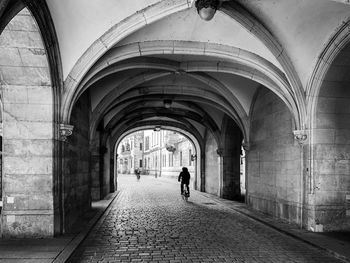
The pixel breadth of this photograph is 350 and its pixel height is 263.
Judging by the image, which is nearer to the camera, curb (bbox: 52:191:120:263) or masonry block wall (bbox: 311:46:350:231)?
curb (bbox: 52:191:120:263)

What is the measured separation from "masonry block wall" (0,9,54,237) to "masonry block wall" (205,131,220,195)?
11681mm

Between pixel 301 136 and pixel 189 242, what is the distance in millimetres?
3706

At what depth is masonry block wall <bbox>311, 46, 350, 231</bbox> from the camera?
8203 mm

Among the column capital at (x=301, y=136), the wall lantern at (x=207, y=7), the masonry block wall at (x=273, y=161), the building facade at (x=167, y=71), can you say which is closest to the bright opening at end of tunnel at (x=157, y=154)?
the masonry block wall at (x=273, y=161)

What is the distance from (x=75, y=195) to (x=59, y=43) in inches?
156

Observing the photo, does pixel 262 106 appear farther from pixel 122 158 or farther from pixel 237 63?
pixel 122 158

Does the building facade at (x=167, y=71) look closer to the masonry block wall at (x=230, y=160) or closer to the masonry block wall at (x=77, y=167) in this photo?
the masonry block wall at (x=77, y=167)

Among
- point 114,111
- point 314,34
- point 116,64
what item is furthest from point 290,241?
point 114,111

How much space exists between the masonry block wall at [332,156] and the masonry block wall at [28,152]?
593 cm

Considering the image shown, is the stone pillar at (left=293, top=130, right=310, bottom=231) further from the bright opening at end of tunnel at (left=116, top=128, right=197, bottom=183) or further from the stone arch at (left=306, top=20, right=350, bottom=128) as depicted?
the bright opening at end of tunnel at (left=116, top=128, right=197, bottom=183)

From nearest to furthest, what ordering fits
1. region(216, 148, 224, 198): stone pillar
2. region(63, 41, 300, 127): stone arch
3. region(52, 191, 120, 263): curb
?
region(52, 191, 120, 263): curb
region(63, 41, 300, 127): stone arch
region(216, 148, 224, 198): stone pillar

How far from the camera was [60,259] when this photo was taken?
5523mm

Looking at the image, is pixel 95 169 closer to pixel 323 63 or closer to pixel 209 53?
pixel 209 53

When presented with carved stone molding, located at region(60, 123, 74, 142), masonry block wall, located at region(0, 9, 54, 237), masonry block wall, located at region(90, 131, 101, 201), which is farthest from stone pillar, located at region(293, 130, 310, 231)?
masonry block wall, located at region(90, 131, 101, 201)
